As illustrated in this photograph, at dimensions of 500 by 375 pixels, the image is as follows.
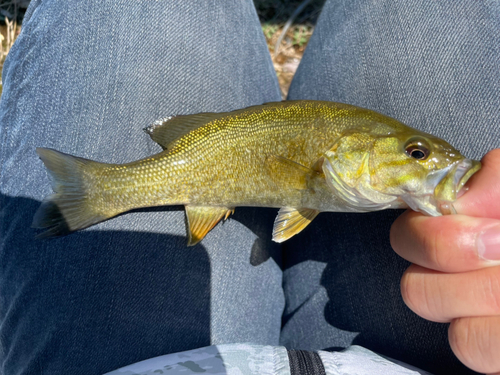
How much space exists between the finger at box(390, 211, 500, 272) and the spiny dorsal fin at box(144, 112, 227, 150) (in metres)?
0.76

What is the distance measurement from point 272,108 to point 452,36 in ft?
2.83

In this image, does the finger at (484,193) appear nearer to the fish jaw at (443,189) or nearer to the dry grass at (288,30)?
the fish jaw at (443,189)

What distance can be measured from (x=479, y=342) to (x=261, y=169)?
30.8 inches

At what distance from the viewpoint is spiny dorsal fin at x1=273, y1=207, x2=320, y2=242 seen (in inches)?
46.4

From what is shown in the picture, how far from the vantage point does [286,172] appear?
1115mm

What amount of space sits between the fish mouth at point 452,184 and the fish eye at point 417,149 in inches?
3.4

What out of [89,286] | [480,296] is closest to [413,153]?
[480,296]

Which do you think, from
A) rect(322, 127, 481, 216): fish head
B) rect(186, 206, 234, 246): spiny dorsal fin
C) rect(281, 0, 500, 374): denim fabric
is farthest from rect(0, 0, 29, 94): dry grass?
rect(322, 127, 481, 216): fish head

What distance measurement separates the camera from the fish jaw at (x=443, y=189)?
0.94 meters

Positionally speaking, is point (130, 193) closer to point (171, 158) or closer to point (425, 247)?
point (171, 158)

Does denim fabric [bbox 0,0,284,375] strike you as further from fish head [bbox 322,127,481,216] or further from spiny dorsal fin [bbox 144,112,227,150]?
fish head [bbox 322,127,481,216]

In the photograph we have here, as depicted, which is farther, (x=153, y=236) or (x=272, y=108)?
(x=153, y=236)

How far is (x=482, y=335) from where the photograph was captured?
869mm

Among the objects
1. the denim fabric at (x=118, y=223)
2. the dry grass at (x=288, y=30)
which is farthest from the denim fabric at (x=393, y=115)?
the dry grass at (x=288, y=30)
